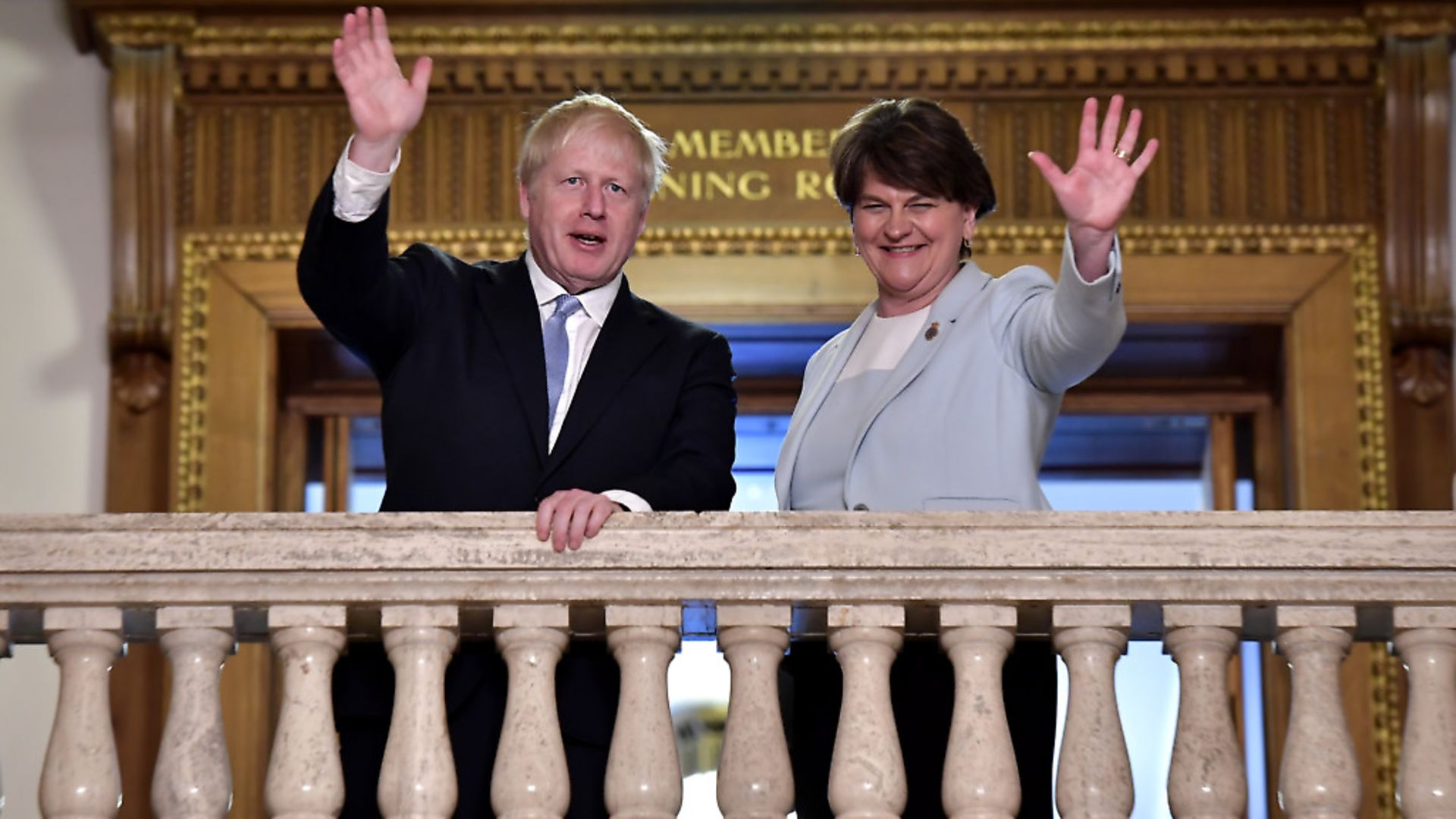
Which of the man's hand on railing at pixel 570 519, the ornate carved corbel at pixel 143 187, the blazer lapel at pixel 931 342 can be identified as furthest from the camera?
the ornate carved corbel at pixel 143 187

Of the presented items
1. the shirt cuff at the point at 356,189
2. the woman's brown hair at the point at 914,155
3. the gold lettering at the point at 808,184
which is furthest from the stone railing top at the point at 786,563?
the gold lettering at the point at 808,184

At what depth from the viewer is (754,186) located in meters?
5.42

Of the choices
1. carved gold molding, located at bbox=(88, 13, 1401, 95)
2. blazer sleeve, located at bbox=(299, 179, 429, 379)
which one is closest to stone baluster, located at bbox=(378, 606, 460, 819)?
blazer sleeve, located at bbox=(299, 179, 429, 379)

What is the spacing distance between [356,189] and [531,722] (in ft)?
2.48

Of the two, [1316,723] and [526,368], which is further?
[526,368]

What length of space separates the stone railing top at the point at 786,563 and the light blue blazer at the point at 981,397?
264mm

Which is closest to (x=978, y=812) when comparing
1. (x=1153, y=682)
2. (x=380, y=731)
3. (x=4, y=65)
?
(x=380, y=731)

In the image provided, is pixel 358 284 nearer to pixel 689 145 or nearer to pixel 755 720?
pixel 755 720

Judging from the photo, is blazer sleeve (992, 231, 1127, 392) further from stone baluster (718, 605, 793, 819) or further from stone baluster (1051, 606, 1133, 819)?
stone baluster (718, 605, 793, 819)

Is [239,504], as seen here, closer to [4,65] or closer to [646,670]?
[4,65]

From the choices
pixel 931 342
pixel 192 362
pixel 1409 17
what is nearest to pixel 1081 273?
pixel 931 342

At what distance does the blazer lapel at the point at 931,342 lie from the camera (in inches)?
126

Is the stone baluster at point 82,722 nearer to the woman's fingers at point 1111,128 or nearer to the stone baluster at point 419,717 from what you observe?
the stone baluster at point 419,717

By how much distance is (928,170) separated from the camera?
3.32 meters
